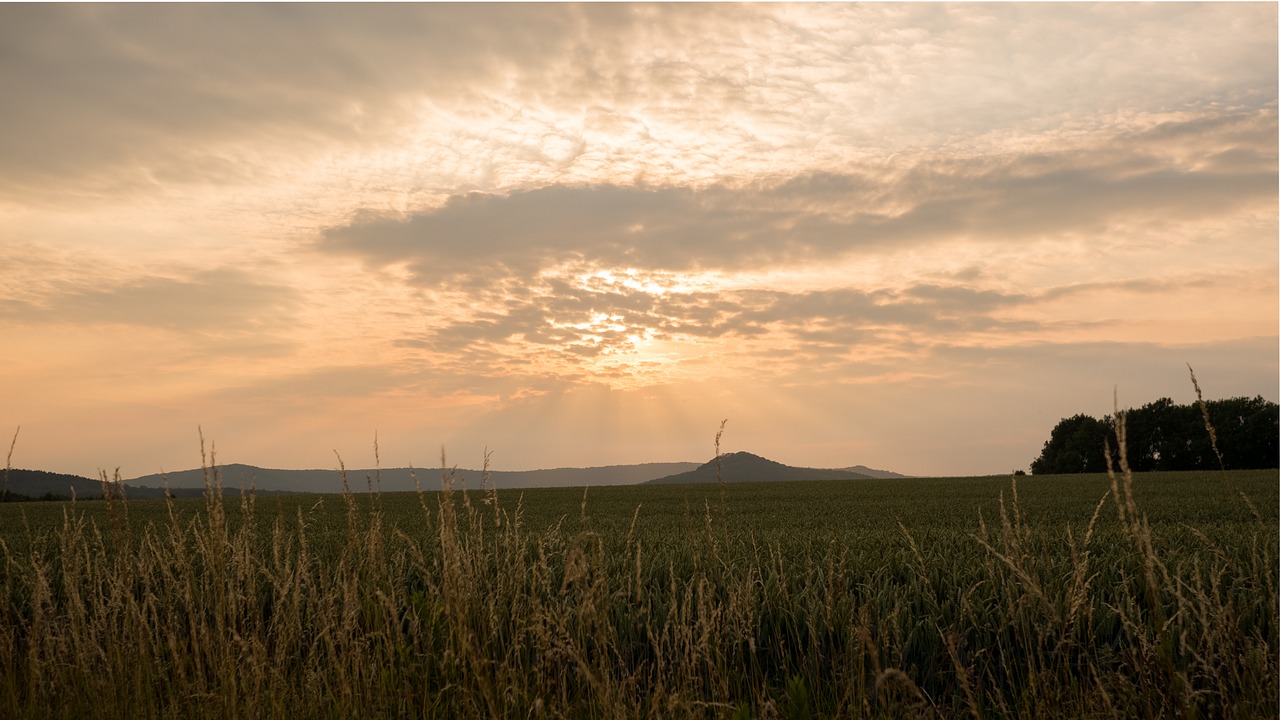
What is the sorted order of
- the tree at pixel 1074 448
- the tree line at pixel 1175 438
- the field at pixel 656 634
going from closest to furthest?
the field at pixel 656 634
the tree line at pixel 1175 438
the tree at pixel 1074 448

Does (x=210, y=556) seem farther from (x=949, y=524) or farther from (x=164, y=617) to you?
(x=949, y=524)

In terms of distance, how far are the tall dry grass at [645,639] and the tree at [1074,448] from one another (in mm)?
87597

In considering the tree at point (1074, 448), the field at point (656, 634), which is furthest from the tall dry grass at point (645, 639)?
the tree at point (1074, 448)

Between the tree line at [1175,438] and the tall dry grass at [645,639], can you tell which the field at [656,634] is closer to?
the tall dry grass at [645,639]

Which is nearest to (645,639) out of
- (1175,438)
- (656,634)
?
(656,634)

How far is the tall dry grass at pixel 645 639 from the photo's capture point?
4340 mm

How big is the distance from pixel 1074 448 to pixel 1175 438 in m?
10.0

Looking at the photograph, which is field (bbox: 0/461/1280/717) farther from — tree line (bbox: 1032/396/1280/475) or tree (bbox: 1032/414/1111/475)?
tree (bbox: 1032/414/1111/475)

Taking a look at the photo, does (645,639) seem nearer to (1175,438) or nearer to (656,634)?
(656,634)

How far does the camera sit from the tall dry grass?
434cm

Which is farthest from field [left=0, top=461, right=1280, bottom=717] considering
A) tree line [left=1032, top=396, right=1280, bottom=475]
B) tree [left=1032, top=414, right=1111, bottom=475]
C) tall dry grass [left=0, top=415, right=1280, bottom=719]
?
tree [left=1032, top=414, right=1111, bottom=475]

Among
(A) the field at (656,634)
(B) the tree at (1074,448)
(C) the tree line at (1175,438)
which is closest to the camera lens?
(A) the field at (656,634)

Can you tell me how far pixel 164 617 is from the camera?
8.61 metres

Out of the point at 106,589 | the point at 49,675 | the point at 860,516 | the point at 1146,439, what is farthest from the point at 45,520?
the point at 1146,439
